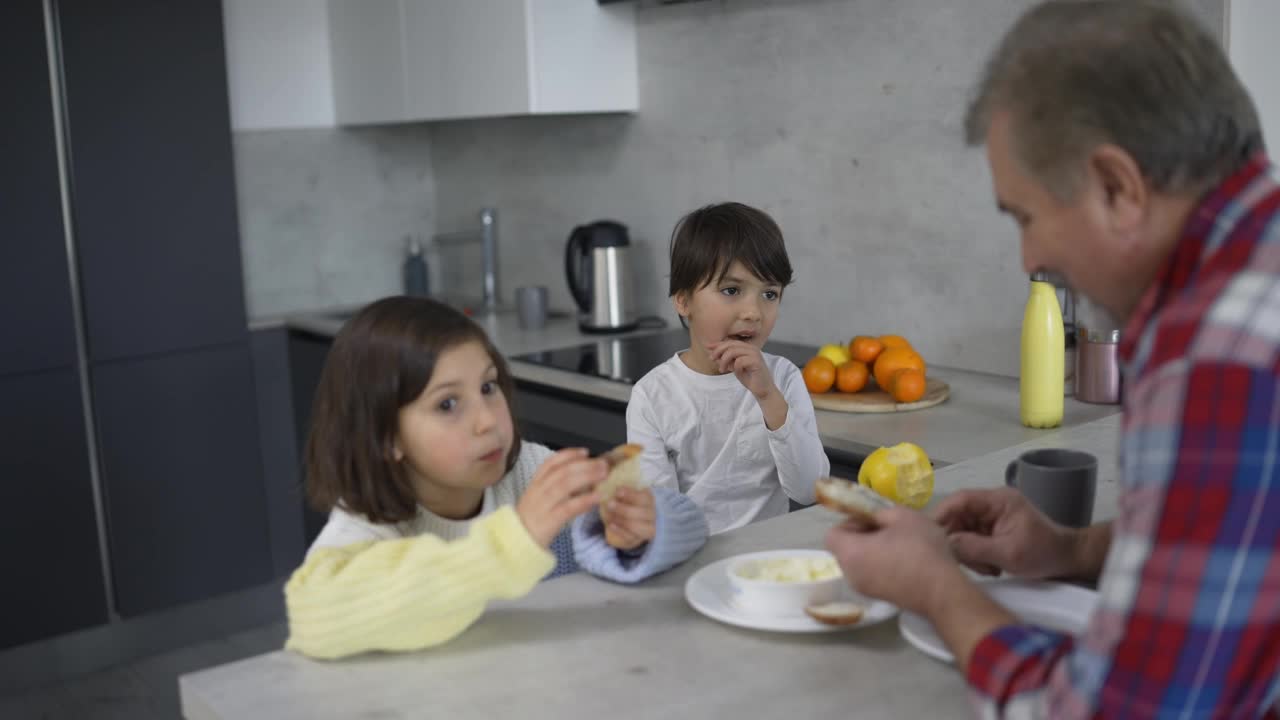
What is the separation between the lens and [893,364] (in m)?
2.46

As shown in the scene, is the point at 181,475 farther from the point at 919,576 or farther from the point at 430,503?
the point at 919,576

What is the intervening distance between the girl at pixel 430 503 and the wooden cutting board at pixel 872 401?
3.01 feet

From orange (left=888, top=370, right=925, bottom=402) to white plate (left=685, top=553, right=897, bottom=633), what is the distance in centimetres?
120

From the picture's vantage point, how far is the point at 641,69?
3443 mm

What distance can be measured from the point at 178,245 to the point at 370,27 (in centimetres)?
92

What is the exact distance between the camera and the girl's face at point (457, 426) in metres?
1.43

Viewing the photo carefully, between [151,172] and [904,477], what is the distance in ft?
8.29

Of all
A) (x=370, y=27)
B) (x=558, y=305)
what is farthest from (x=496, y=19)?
(x=558, y=305)

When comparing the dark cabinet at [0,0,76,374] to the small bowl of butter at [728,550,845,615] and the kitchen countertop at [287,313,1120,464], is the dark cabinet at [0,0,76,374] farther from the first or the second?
the small bowl of butter at [728,550,845,615]

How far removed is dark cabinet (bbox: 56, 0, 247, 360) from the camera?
326cm

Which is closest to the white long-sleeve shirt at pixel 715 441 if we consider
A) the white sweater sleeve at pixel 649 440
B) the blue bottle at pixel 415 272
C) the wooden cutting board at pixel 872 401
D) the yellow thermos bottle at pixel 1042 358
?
the white sweater sleeve at pixel 649 440

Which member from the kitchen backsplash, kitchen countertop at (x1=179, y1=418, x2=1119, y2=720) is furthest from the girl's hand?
the kitchen backsplash

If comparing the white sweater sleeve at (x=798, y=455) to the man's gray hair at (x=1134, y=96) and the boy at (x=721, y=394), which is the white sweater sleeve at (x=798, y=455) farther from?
the man's gray hair at (x=1134, y=96)

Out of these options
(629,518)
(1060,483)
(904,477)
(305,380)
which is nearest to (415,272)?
(305,380)
